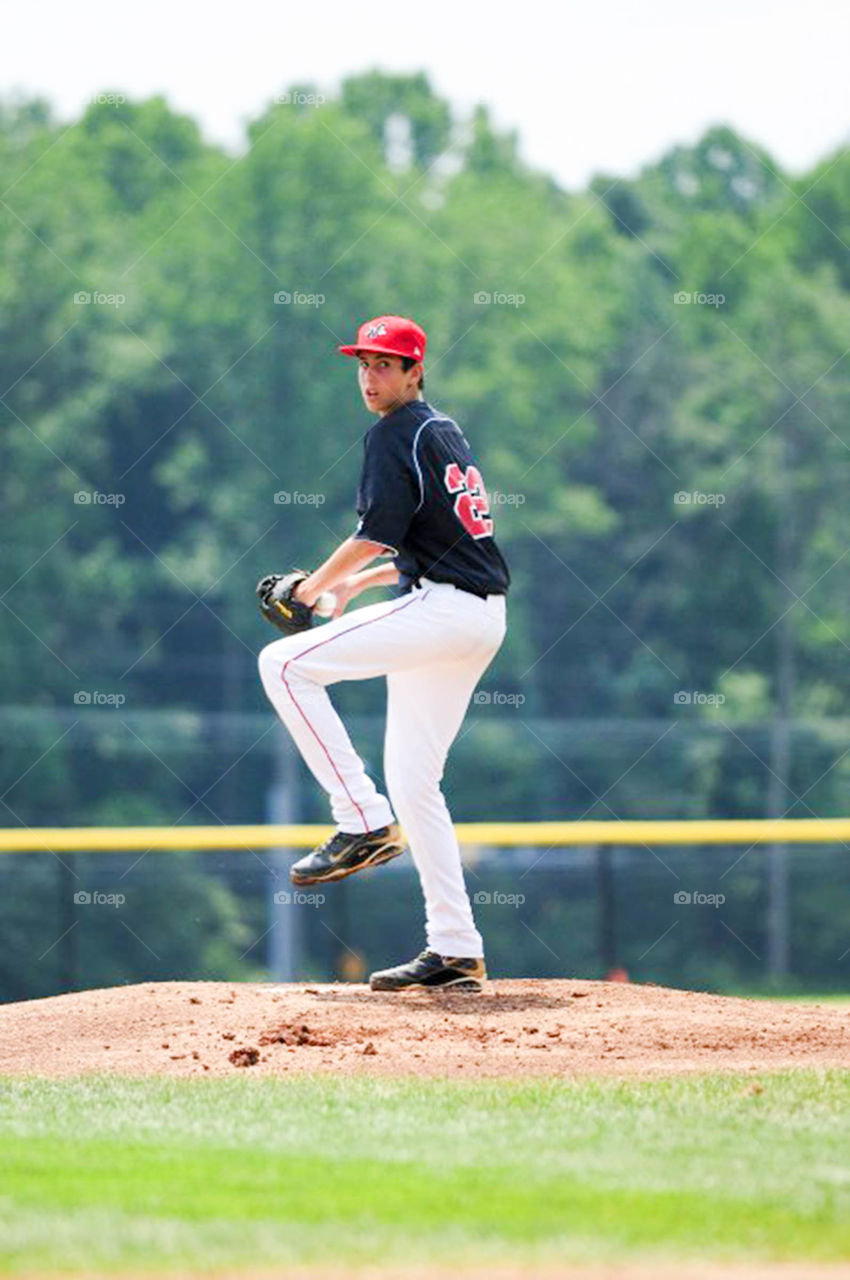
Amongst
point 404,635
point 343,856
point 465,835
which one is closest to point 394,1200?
point 343,856

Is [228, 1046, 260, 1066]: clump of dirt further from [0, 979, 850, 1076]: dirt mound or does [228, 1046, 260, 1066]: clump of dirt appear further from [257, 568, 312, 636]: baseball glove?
[257, 568, 312, 636]: baseball glove

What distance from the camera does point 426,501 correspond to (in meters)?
7.58

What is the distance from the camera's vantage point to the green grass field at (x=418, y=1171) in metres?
4.45

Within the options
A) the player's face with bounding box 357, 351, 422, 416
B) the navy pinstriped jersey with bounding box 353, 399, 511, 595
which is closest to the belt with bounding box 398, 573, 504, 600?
the navy pinstriped jersey with bounding box 353, 399, 511, 595

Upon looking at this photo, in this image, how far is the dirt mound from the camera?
691cm

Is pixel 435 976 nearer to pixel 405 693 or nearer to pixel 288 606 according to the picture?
pixel 405 693

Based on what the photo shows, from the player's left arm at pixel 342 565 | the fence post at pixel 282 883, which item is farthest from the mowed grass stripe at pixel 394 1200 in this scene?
the fence post at pixel 282 883

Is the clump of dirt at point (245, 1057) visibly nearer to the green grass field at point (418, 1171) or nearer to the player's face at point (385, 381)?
the green grass field at point (418, 1171)

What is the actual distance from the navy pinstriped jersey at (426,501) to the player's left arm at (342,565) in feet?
0.13

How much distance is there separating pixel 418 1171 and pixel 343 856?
2493 millimetres

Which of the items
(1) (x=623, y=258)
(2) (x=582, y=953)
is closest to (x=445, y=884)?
(2) (x=582, y=953)

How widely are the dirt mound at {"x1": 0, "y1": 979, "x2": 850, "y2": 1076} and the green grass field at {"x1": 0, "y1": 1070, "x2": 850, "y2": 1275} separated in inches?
12.6

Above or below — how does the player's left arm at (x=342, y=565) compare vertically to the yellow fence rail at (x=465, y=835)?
above

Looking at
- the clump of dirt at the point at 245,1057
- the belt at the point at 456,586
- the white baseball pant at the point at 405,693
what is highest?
Answer: the belt at the point at 456,586
